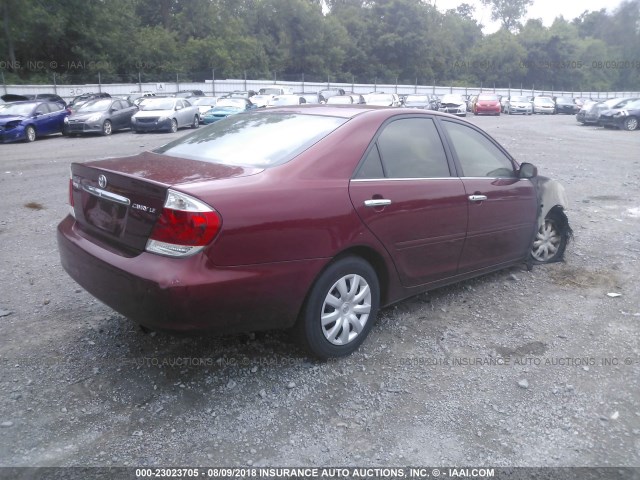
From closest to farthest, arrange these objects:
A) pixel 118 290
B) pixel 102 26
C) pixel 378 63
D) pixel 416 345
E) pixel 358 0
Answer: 1. pixel 118 290
2. pixel 416 345
3. pixel 102 26
4. pixel 378 63
5. pixel 358 0

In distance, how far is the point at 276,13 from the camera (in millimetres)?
60250

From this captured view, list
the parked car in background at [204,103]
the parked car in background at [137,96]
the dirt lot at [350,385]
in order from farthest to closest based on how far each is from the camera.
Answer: the parked car in background at [137,96] → the parked car in background at [204,103] → the dirt lot at [350,385]

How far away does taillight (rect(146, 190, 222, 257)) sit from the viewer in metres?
2.93

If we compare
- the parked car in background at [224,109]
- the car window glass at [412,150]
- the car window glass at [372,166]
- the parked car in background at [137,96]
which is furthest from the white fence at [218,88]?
the car window glass at [372,166]

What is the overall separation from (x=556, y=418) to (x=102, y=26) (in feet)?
146

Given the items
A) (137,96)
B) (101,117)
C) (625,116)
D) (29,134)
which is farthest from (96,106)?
(625,116)

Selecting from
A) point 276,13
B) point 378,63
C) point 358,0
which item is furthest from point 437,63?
point 276,13

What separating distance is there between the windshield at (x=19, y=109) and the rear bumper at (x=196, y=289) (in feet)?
55.8

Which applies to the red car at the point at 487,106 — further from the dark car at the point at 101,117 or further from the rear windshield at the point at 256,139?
the rear windshield at the point at 256,139

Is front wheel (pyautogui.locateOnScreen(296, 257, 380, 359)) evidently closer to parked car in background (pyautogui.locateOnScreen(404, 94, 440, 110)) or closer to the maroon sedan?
the maroon sedan

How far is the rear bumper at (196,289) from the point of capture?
2914mm

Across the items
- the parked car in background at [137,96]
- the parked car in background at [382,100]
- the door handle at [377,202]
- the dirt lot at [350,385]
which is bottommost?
the dirt lot at [350,385]

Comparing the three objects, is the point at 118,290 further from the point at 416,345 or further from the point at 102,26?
the point at 102,26

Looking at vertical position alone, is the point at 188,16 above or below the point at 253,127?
above
